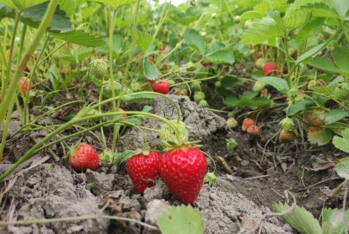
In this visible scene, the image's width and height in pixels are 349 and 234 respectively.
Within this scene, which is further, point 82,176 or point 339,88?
point 339,88

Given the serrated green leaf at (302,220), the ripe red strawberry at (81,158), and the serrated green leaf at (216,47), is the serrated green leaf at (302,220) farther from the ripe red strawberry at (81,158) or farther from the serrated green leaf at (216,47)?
the serrated green leaf at (216,47)

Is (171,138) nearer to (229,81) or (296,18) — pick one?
(296,18)

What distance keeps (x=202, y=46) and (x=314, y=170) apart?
29.3 inches

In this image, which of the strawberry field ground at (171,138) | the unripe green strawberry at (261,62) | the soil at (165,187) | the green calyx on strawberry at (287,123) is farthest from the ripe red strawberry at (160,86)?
the unripe green strawberry at (261,62)

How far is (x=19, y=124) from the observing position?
1.36 meters

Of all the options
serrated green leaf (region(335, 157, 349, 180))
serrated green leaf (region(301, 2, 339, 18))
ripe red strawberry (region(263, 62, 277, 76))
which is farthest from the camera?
ripe red strawberry (region(263, 62, 277, 76))

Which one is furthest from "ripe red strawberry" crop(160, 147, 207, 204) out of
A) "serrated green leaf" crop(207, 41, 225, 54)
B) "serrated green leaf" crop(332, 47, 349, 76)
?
"serrated green leaf" crop(207, 41, 225, 54)

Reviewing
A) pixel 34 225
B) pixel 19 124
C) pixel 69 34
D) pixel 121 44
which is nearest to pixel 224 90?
pixel 121 44

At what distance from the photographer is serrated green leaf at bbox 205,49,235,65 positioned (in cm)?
170

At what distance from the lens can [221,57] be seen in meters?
1.72

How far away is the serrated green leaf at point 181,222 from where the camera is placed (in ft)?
2.56

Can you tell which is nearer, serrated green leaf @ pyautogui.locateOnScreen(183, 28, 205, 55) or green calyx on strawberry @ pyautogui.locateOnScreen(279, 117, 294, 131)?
green calyx on strawberry @ pyautogui.locateOnScreen(279, 117, 294, 131)

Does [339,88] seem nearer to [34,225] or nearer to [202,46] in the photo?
[202,46]

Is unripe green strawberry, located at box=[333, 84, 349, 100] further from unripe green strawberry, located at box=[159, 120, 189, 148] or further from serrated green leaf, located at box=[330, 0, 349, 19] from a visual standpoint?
unripe green strawberry, located at box=[159, 120, 189, 148]
